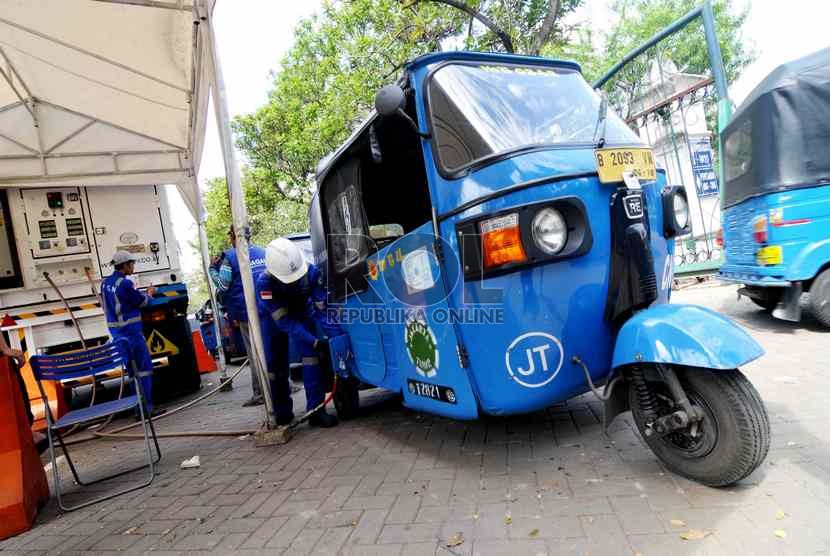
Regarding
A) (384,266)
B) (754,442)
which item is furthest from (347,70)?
(754,442)

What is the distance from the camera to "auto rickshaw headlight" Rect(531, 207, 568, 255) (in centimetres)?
231

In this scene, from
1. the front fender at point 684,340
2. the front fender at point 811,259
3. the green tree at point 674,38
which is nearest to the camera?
the front fender at point 684,340

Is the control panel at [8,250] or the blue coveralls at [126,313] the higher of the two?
the control panel at [8,250]

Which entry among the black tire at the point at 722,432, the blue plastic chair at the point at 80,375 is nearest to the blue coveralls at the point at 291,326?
the blue plastic chair at the point at 80,375

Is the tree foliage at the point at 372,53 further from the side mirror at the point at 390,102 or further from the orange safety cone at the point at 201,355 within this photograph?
the orange safety cone at the point at 201,355

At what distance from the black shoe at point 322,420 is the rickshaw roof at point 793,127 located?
5014 millimetres

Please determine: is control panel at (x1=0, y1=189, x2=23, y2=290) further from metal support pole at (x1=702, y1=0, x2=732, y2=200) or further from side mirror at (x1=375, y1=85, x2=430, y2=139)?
metal support pole at (x1=702, y1=0, x2=732, y2=200)

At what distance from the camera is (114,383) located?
829 centimetres

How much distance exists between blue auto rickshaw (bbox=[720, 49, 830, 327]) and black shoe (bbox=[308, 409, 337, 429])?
4713 millimetres

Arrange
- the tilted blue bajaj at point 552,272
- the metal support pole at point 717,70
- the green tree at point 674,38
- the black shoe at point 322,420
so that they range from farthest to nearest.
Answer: the green tree at point 674,38
the metal support pole at point 717,70
the black shoe at point 322,420
the tilted blue bajaj at point 552,272

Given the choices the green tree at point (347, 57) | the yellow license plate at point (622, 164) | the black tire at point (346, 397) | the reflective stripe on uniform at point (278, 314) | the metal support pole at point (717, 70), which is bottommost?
the black tire at point (346, 397)

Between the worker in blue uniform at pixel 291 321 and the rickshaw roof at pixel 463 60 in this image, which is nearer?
the rickshaw roof at pixel 463 60

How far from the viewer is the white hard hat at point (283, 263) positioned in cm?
392

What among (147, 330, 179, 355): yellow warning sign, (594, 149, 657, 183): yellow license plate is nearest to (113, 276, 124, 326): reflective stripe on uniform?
(147, 330, 179, 355): yellow warning sign
